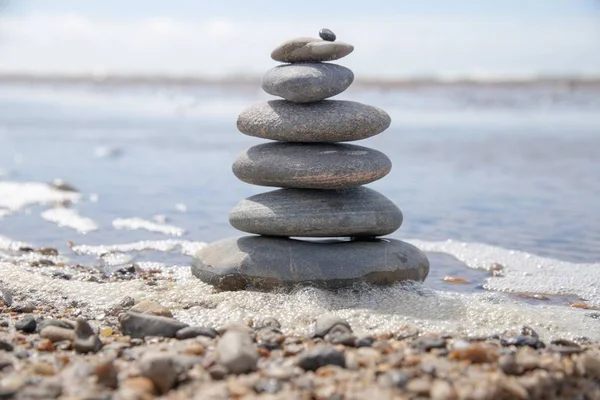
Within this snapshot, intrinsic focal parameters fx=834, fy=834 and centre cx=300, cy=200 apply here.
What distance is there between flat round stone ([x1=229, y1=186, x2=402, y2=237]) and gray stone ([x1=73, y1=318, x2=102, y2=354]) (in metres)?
2.58

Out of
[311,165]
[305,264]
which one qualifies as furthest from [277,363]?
[311,165]

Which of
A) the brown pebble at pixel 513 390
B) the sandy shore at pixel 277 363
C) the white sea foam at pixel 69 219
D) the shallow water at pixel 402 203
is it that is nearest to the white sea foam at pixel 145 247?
the shallow water at pixel 402 203

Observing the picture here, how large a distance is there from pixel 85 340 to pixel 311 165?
3.03 meters

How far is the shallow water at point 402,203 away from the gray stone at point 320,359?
1587mm

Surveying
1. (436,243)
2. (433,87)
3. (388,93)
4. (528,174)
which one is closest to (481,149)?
(528,174)

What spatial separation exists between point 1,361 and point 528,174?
1402 centimetres

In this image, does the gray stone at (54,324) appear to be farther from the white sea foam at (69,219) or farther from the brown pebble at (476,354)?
the white sea foam at (69,219)

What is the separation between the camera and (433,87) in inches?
1788

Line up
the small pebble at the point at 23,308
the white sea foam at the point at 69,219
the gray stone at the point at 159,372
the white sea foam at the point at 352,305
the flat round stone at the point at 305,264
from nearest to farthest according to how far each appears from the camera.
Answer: the gray stone at the point at 159,372
the white sea foam at the point at 352,305
the small pebble at the point at 23,308
the flat round stone at the point at 305,264
the white sea foam at the point at 69,219

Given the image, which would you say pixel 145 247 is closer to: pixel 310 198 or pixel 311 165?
pixel 310 198

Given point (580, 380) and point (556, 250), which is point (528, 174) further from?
point (580, 380)

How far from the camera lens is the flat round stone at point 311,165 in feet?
27.0

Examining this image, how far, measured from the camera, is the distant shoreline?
149 feet

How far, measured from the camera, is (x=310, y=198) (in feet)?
27.7
